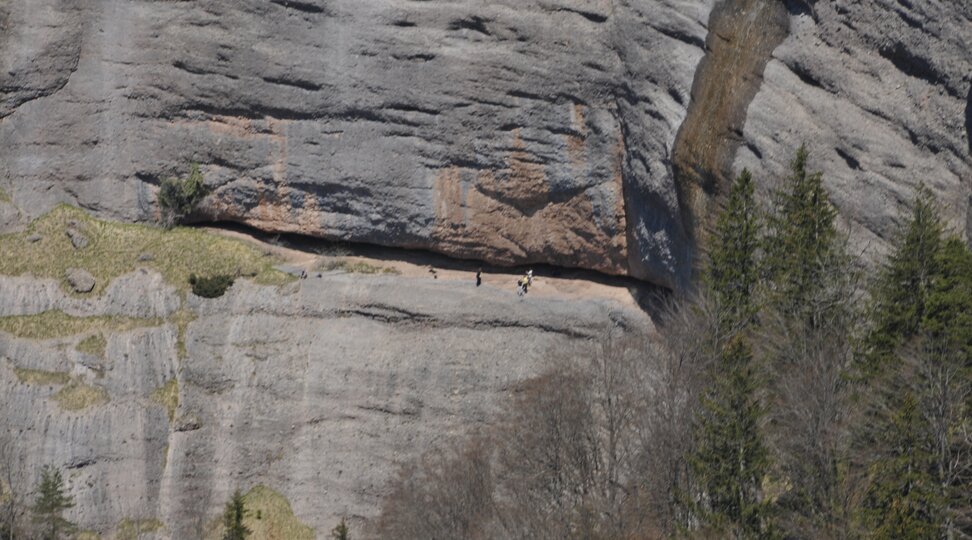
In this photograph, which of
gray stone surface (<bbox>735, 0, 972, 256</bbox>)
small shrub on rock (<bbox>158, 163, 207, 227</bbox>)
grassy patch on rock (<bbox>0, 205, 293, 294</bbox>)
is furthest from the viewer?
small shrub on rock (<bbox>158, 163, 207, 227</bbox>)

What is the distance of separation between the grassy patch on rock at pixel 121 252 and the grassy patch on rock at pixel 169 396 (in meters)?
2.73

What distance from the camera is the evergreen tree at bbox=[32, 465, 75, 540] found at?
5250 centimetres

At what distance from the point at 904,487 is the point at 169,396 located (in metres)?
20.6

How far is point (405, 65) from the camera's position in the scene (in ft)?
196

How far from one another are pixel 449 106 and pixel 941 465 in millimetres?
21172

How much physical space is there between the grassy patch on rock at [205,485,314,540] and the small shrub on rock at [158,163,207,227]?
852 centimetres

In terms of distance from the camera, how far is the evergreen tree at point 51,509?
52.5 meters

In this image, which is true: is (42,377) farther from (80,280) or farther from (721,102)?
(721,102)

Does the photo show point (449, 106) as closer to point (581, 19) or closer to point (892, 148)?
point (581, 19)

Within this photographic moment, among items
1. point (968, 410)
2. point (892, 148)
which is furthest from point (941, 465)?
point (892, 148)

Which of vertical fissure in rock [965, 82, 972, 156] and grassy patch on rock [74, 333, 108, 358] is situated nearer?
vertical fissure in rock [965, 82, 972, 156]

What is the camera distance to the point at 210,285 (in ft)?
188

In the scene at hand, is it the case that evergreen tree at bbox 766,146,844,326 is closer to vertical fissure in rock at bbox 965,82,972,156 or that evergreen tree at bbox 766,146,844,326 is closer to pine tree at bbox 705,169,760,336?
pine tree at bbox 705,169,760,336

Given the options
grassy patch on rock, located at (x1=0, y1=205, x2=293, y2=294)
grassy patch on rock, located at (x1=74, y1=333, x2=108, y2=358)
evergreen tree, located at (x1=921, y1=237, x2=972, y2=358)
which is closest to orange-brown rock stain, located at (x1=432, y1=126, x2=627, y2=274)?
grassy patch on rock, located at (x1=0, y1=205, x2=293, y2=294)
